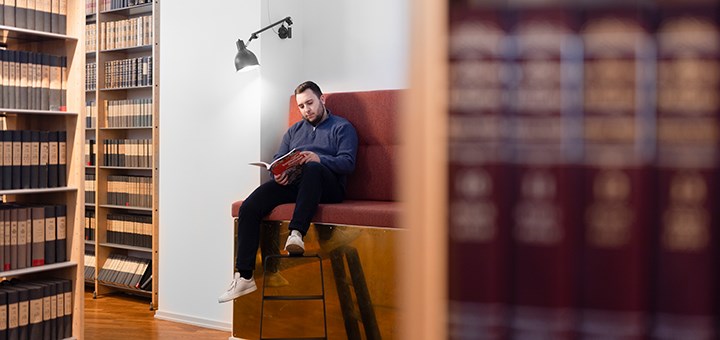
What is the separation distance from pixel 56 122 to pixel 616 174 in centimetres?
311

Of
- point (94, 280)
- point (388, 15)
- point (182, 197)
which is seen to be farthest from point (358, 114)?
point (94, 280)

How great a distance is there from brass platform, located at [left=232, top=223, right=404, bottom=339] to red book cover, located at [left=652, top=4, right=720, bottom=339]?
2.34m

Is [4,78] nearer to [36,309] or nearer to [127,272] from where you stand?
[36,309]

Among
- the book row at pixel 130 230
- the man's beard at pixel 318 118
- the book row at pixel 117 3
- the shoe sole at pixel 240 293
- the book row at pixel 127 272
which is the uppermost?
the book row at pixel 117 3

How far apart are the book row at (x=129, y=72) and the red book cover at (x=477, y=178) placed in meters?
4.07

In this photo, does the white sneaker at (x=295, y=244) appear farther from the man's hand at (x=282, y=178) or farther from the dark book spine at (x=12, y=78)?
the dark book spine at (x=12, y=78)

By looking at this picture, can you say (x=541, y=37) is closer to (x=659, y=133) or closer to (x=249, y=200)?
(x=659, y=133)

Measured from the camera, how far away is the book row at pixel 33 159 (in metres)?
3.02

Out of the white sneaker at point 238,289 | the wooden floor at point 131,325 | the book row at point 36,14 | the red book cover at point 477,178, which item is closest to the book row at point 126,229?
the wooden floor at point 131,325

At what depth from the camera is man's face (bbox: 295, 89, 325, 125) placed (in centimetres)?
373

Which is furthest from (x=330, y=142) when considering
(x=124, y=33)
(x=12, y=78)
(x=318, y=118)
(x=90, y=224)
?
(x=90, y=224)

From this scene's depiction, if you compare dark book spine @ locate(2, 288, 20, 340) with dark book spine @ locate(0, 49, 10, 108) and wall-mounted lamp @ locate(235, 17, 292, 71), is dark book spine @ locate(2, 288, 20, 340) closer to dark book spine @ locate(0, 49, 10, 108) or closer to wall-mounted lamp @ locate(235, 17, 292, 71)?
dark book spine @ locate(0, 49, 10, 108)

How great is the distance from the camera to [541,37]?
2.46ft

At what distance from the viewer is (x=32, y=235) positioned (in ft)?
10.3
